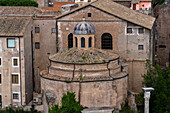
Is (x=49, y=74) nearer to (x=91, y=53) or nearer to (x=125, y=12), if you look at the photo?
(x=91, y=53)

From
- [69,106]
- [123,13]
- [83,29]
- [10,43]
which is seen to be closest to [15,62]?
[10,43]

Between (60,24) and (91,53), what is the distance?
863cm

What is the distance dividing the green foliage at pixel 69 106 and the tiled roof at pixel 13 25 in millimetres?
12563

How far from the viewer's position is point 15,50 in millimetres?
43281

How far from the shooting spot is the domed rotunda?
36.8 m

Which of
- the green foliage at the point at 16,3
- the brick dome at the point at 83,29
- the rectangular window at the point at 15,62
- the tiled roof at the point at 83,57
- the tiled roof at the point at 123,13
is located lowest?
the rectangular window at the point at 15,62

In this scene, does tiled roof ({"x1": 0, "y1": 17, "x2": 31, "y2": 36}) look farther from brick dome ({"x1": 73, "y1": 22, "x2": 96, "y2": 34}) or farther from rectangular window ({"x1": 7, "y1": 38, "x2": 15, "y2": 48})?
brick dome ({"x1": 73, "y1": 22, "x2": 96, "y2": 34})

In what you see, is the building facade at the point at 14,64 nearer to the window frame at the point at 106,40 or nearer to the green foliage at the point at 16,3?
the window frame at the point at 106,40

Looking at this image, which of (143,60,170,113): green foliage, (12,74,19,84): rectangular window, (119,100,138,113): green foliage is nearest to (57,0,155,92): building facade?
(143,60,170,113): green foliage

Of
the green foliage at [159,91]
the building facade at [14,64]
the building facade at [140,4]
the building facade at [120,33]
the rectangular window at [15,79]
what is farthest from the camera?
the building facade at [140,4]

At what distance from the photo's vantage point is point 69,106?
33312mm

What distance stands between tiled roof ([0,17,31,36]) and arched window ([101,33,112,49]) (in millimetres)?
9718

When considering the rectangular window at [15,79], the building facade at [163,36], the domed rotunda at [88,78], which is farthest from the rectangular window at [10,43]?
the building facade at [163,36]

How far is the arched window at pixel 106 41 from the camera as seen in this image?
4600cm
